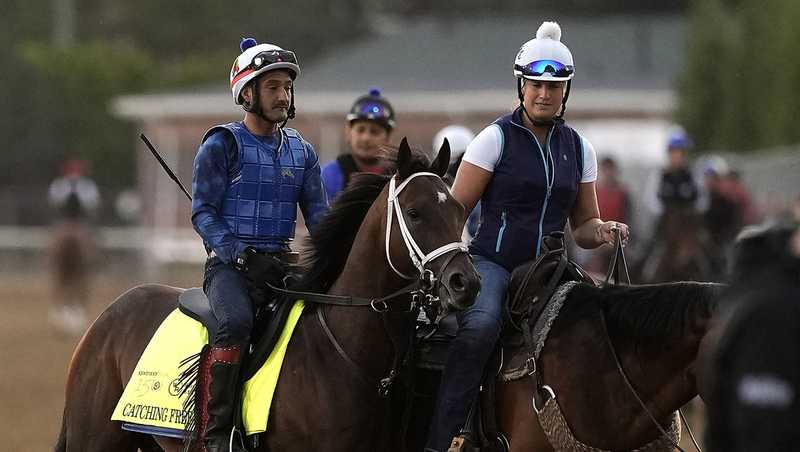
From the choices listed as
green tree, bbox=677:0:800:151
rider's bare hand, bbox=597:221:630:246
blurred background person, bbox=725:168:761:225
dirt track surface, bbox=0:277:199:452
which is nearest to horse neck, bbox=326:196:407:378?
rider's bare hand, bbox=597:221:630:246

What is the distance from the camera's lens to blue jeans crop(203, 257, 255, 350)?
6723 mm

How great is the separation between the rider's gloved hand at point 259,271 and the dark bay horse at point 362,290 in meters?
0.14

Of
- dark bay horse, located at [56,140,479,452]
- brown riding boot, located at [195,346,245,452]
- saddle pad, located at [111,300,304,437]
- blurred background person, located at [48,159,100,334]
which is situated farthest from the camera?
blurred background person, located at [48,159,100,334]

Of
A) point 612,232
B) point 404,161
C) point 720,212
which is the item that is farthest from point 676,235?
point 404,161

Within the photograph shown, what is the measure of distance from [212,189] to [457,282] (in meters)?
1.46

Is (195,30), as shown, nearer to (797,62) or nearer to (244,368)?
(797,62)

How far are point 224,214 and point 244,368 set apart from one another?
2.47 ft

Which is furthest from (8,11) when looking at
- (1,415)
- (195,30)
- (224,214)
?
(224,214)

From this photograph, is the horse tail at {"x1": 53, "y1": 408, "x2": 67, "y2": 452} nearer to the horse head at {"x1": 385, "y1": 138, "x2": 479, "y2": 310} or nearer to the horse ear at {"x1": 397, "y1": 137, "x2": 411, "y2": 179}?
the horse head at {"x1": 385, "y1": 138, "x2": 479, "y2": 310}

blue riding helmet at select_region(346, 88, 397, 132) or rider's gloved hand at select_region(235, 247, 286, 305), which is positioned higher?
blue riding helmet at select_region(346, 88, 397, 132)

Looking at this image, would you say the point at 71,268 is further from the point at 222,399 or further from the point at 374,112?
the point at 222,399

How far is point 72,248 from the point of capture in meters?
25.3

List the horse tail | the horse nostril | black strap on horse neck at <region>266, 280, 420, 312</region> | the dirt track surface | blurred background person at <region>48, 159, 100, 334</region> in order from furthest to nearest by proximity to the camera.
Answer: blurred background person at <region>48, 159, 100, 334</region> → the dirt track surface → the horse tail → black strap on horse neck at <region>266, 280, 420, 312</region> → the horse nostril

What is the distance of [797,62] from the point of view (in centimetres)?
2230
